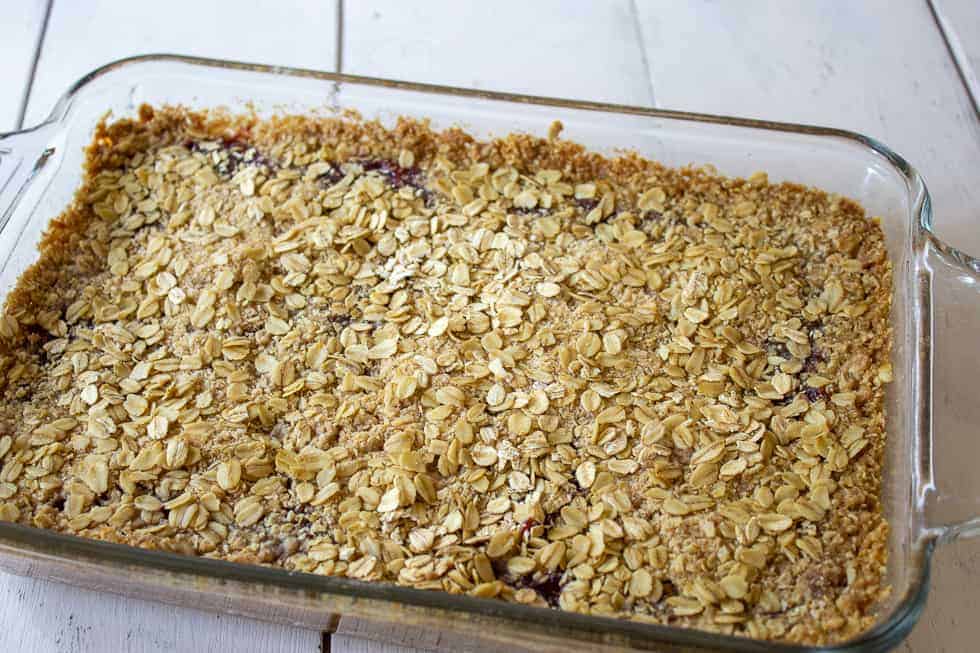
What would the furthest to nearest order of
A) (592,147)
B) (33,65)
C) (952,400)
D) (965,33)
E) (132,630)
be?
(965,33) → (33,65) → (592,147) → (952,400) → (132,630)

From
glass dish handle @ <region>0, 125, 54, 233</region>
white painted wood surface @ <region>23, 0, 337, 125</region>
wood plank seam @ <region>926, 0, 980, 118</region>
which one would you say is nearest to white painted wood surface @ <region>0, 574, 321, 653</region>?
glass dish handle @ <region>0, 125, 54, 233</region>

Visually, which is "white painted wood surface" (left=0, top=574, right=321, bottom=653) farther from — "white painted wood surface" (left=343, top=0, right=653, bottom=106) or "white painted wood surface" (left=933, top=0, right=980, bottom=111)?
"white painted wood surface" (left=933, top=0, right=980, bottom=111)

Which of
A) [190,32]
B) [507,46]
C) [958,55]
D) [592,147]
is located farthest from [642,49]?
[190,32]

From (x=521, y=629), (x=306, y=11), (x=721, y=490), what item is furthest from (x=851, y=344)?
(x=306, y=11)

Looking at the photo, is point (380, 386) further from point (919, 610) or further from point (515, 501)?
point (919, 610)

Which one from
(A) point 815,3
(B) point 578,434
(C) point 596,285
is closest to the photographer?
(B) point 578,434

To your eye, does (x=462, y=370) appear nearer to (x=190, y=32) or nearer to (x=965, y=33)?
(x=190, y=32)
